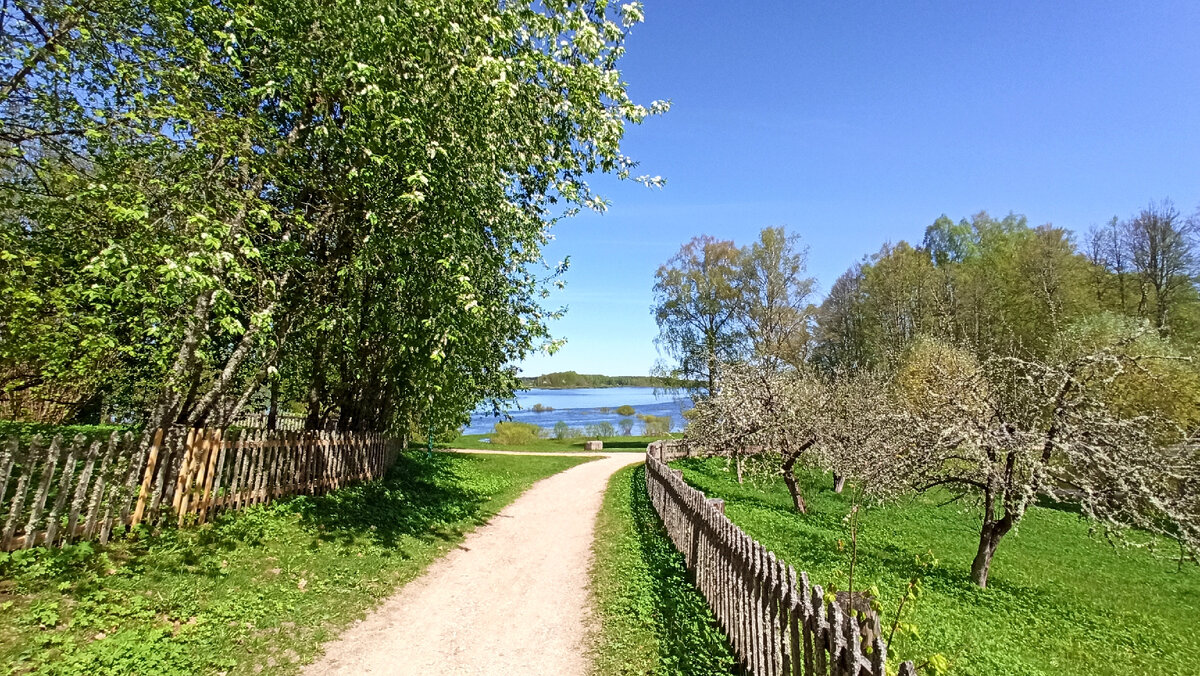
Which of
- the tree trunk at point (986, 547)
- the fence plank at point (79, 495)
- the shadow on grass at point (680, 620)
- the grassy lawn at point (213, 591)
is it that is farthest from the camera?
the tree trunk at point (986, 547)

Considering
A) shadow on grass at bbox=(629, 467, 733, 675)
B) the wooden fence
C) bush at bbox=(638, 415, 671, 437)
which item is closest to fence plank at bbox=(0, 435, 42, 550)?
shadow on grass at bbox=(629, 467, 733, 675)

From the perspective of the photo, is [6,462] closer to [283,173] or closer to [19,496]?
[19,496]

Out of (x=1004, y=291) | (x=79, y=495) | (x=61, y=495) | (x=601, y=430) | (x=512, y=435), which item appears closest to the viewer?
(x=61, y=495)

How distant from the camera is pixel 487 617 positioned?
283 inches

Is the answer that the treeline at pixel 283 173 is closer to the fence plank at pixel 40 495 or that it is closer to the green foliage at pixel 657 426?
the fence plank at pixel 40 495

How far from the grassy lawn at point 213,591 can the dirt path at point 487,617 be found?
41 centimetres

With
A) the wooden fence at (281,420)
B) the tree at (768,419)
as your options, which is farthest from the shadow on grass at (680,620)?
the wooden fence at (281,420)

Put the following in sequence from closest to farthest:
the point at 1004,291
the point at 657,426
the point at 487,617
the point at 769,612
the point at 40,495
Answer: the point at 769,612 → the point at 40,495 → the point at 487,617 → the point at 1004,291 → the point at 657,426

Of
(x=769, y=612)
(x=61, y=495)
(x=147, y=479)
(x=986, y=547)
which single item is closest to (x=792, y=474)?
(x=986, y=547)

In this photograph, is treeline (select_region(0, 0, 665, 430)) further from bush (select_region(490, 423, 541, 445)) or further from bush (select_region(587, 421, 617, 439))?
bush (select_region(587, 421, 617, 439))

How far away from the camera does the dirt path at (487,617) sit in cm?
585

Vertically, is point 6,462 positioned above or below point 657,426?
below

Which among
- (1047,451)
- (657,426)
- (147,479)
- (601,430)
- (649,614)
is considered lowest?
(649,614)

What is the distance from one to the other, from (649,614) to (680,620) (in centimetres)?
48
